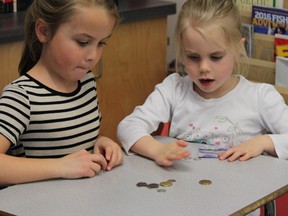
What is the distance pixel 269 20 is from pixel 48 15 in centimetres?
111

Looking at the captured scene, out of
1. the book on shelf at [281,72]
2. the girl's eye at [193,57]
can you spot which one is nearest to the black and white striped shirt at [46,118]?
the girl's eye at [193,57]

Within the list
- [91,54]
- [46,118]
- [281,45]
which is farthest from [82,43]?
[281,45]

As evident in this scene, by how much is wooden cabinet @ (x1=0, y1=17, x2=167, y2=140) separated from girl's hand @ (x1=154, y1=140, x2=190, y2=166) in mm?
1316

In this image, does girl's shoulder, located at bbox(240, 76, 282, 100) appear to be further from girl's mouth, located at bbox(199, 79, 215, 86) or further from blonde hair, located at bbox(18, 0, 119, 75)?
blonde hair, located at bbox(18, 0, 119, 75)

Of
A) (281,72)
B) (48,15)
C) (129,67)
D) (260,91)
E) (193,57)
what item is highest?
(48,15)

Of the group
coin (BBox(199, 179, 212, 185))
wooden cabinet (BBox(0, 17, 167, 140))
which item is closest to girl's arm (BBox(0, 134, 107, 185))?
coin (BBox(199, 179, 212, 185))

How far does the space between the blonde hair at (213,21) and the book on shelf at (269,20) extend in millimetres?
679

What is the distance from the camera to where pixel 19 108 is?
1.72m

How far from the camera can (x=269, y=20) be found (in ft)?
8.76

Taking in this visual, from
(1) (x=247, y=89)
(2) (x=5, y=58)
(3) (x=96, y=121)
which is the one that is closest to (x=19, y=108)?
(3) (x=96, y=121)

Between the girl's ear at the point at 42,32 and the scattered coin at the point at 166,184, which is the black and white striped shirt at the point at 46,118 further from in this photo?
the scattered coin at the point at 166,184

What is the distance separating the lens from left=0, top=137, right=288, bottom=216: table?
148 centimetres

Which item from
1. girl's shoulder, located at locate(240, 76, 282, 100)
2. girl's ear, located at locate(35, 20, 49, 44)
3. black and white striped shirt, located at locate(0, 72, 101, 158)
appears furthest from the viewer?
girl's shoulder, located at locate(240, 76, 282, 100)

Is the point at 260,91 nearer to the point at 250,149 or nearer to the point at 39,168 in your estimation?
the point at 250,149
